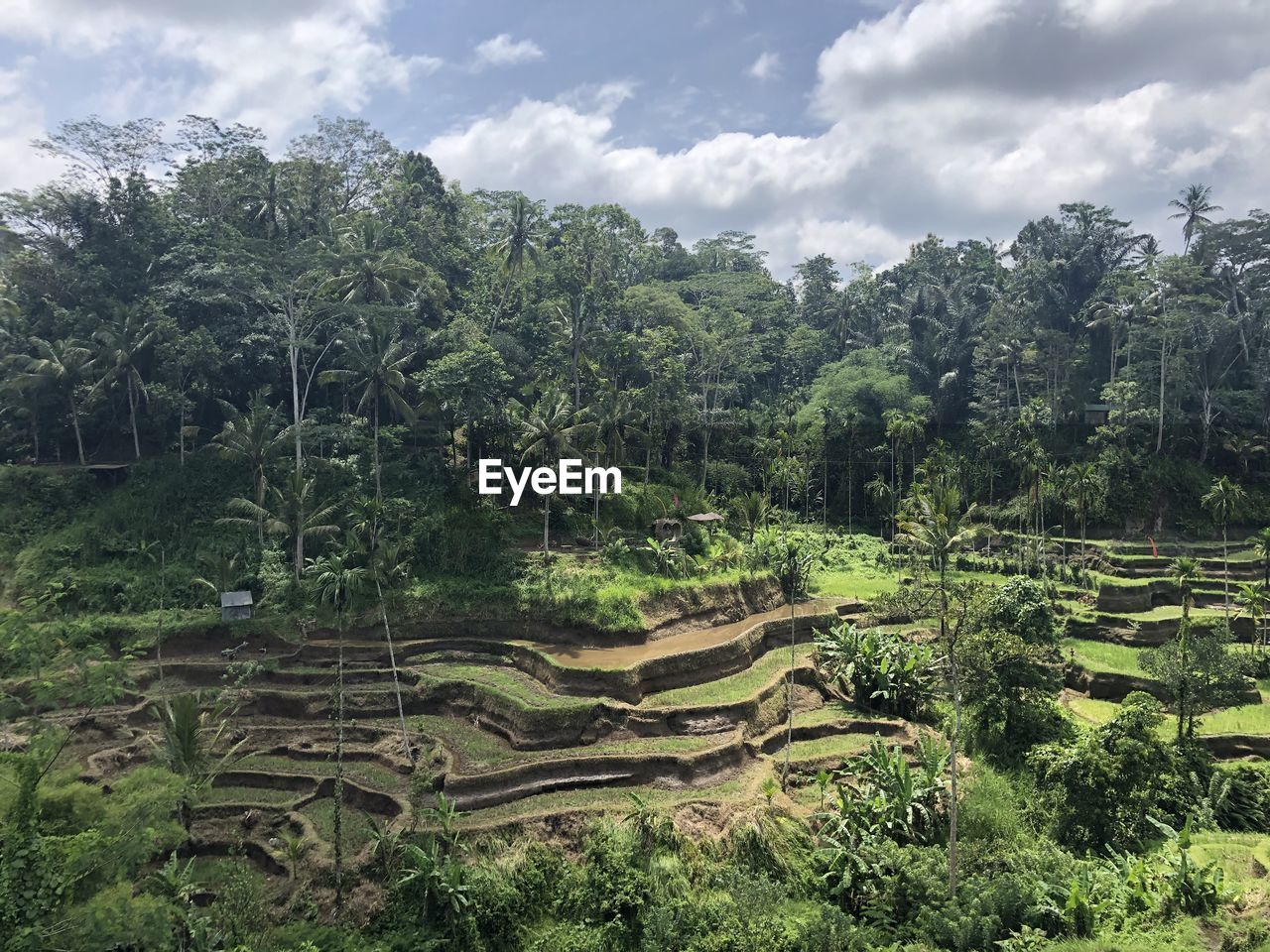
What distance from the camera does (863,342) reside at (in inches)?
2963

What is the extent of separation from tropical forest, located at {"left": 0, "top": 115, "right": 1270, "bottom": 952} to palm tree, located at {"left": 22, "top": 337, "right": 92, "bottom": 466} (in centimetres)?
17

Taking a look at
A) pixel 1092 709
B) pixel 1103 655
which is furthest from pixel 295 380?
pixel 1103 655

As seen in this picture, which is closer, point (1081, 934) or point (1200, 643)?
point (1081, 934)

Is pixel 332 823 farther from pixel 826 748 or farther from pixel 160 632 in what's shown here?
pixel 826 748

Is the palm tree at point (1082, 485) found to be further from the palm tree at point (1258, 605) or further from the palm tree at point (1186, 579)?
the palm tree at point (1258, 605)

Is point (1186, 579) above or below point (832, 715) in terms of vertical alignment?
above

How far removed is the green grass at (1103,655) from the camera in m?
32.7

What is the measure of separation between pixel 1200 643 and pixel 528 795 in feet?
74.1

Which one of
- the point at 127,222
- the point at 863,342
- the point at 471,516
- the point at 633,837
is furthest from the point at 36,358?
the point at 863,342

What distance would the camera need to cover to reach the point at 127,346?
42.0m

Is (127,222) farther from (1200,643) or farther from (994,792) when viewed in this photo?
(1200,643)

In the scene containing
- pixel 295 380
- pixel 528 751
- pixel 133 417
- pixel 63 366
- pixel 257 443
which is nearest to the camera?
pixel 528 751

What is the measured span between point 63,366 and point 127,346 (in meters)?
3.34

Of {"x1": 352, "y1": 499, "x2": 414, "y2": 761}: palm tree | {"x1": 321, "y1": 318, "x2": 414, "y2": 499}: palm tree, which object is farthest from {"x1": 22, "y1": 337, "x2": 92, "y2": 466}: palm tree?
{"x1": 352, "y1": 499, "x2": 414, "y2": 761}: palm tree
